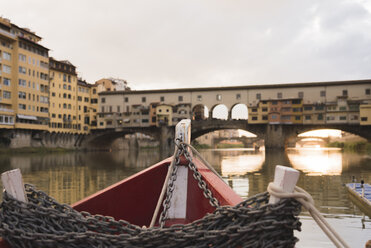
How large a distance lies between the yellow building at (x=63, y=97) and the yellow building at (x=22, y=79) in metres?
2.32

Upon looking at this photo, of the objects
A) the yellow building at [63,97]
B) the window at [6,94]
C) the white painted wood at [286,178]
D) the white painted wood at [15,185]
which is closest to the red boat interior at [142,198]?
the white painted wood at [15,185]

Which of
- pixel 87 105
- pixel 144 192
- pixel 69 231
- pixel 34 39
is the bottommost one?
pixel 144 192

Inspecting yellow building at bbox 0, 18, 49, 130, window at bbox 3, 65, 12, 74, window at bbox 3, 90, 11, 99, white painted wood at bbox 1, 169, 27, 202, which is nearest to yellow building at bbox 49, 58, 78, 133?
yellow building at bbox 0, 18, 49, 130

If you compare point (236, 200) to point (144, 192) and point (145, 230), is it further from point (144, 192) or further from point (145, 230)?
point (144, 192)

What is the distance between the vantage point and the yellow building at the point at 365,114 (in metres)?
36.2

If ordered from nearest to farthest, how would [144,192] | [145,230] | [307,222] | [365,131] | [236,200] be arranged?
A: [145,230] → [236,200] → [144,192] → [307,222] → [365,131]

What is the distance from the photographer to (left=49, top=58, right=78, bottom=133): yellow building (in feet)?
140

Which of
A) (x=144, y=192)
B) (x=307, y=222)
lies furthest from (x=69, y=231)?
(x=307, y=222)

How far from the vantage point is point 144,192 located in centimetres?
351

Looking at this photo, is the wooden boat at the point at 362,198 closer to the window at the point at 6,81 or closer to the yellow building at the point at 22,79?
the yellow building at the point at 22,79

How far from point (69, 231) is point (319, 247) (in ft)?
13.3

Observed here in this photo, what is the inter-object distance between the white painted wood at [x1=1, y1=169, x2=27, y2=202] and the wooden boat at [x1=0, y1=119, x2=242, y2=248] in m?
1.17

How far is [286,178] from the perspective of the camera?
1292mm

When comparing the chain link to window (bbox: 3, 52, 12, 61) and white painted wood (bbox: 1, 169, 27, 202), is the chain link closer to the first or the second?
white painted wood (bbox: 1, 169, 27, 202)
